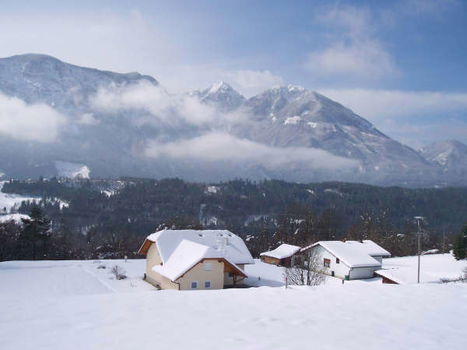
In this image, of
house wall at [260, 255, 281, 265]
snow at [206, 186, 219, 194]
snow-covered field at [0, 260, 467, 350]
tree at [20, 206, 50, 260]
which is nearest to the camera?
snow-covered field at [0, 260, 467, 350]

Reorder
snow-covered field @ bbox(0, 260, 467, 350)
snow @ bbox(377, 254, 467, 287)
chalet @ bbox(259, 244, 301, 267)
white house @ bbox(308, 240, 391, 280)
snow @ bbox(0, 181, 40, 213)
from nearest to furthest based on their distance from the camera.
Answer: snow-covered field @ bbox(0, 260, 467, 350), snow @ bbox(377, 254, 467, 287), white house @ bbox(308, 240, 391, 280), chalet @ bbox(259, 244, 301, 267), snow @ bbox(0, 181, 40, 213)

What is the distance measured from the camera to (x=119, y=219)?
132 meters

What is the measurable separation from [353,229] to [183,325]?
6565 centimetres

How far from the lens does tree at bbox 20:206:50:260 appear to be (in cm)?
4956

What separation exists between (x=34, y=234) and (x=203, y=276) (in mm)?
30043

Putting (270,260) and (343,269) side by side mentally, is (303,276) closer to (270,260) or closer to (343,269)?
(343,269)

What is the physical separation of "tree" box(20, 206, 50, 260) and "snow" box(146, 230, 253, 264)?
2078 centimetres

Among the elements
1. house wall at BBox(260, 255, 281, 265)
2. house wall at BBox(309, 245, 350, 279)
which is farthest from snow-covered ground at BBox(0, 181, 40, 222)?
house wall at BBox(309, 245, 350, 279)

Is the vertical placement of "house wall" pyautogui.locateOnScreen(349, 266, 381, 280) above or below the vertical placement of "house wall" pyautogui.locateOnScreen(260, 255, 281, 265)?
above

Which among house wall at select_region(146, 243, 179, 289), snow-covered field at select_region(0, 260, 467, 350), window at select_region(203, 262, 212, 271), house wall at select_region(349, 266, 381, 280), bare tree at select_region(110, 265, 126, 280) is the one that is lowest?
house wall at select_region(349, 266, 381, 280)

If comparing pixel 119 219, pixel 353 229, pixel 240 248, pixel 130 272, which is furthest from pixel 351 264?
pixel 119 219

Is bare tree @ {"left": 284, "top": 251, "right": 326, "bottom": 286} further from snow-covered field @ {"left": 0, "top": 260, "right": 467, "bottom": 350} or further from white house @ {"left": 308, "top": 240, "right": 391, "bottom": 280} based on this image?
snow-covered field @ {"left": 0, "top": 260, "right": 467, "bottom": 350}

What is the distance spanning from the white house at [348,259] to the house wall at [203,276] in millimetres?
12205

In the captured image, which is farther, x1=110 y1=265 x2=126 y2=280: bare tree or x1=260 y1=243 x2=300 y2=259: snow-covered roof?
x1=260 y1=243 x2=300 y2=259: snow-covered roof
